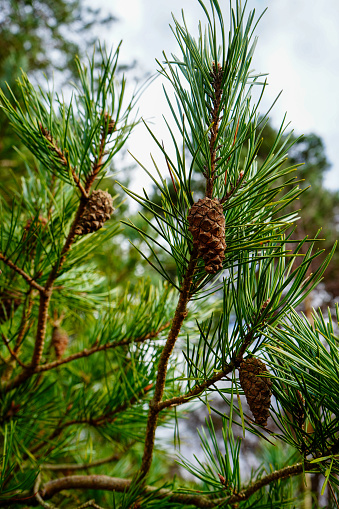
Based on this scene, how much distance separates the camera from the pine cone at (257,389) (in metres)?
0.35

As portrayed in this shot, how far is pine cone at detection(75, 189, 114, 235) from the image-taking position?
1.62ft

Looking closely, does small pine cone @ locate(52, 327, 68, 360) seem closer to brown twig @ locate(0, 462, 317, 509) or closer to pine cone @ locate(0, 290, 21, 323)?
pine cone @ locate(0, 290, 21, 323)

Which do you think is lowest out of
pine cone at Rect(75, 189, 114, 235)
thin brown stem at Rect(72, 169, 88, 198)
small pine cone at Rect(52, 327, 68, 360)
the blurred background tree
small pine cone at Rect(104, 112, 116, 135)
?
small pine cone at Rect(52, 327, 68, 360)

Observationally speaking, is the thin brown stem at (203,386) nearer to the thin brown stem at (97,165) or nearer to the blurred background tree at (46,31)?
the thin brown stem at (97,165)


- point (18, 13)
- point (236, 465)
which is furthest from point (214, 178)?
point (18, 13)

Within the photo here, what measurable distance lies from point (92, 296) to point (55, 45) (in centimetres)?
369

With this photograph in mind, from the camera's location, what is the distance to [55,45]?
11.9 feet

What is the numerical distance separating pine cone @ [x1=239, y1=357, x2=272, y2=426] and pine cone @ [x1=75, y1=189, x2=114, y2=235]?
0.86 feet

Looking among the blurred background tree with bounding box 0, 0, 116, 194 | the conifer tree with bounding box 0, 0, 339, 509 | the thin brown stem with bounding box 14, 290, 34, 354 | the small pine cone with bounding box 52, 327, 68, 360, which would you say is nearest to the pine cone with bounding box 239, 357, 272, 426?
the conifer tree with bounding box 0, 0, 339, 509

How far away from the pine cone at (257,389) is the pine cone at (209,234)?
11 cm

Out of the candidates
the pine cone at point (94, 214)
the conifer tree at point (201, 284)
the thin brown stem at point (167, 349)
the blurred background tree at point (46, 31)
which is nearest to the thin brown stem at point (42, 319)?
the conifer tree at point (201, 284)

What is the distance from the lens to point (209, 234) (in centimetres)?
32

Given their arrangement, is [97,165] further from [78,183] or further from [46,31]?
[46,31]

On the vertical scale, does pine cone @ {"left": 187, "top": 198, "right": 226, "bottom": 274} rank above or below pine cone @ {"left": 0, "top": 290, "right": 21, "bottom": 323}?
below
